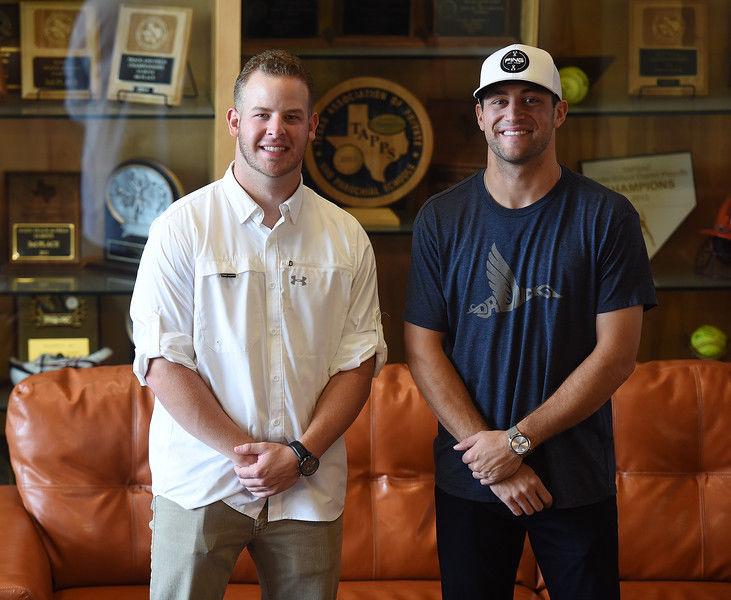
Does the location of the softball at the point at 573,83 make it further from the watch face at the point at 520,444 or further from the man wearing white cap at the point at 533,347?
the watch face at the point at 520,444

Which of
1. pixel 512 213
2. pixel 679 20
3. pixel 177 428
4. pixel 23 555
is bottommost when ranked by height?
pixel 23 555

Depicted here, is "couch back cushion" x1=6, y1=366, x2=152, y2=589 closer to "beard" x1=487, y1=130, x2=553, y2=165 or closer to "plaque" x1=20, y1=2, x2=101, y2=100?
"plaque" x1=20, y1=2, x2=101, y2=100

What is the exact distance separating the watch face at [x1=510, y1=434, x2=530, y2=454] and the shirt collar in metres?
0.58

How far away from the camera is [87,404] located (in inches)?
89.6

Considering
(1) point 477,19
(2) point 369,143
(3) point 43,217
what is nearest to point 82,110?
(3) point 43,217

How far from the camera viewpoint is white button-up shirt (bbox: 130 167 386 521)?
1.63m

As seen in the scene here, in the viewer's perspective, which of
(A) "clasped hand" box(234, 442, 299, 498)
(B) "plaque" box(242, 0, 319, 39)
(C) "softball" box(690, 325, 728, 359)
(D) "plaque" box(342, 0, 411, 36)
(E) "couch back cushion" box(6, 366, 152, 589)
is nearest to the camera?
(A) "clasped hand" box(234, 442, 299, 498)

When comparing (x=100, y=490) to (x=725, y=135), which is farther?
(x=725, y=135)

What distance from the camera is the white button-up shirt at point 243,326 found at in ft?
5.36

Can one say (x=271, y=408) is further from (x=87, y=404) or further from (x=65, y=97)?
(x=65, y=97)

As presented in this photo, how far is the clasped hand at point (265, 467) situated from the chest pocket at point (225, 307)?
0.59ft

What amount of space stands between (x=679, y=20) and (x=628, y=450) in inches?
55.6

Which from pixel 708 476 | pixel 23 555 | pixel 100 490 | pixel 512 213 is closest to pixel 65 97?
pixel 100 490

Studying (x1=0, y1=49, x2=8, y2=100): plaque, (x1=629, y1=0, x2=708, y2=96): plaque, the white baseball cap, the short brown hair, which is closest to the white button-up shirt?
the short brown hair
